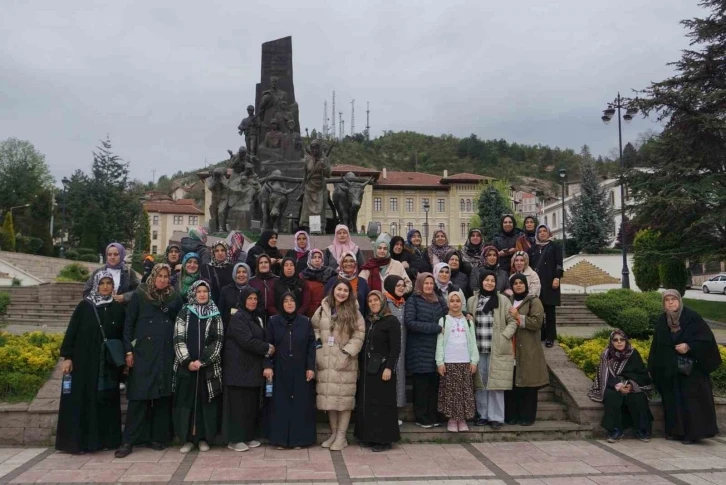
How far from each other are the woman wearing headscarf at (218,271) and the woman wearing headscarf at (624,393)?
4581 millimetres

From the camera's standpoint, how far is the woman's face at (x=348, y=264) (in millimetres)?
6270

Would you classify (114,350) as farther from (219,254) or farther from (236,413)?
(219,254)

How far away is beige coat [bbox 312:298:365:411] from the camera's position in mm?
5480

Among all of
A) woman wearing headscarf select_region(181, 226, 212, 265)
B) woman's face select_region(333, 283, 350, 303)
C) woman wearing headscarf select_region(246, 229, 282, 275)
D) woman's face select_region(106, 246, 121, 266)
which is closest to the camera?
woman's face select_region(333, 283, 350, 303)

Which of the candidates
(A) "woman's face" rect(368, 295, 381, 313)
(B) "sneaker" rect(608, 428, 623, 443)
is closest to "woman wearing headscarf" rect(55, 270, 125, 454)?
(A) "woman's face" rect(368, 295, 381, 313)

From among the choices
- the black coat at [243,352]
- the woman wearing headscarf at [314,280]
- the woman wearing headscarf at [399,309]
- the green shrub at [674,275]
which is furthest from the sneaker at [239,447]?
the green shrub at [674,275]

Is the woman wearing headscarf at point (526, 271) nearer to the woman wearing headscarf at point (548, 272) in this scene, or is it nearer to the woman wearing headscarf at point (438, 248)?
the woman wearing headscarf at point (548, 272)

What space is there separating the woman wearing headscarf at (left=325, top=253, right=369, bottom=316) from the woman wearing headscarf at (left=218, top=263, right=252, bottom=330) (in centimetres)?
92

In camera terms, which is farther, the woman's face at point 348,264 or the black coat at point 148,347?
the woman's face at point 348,264

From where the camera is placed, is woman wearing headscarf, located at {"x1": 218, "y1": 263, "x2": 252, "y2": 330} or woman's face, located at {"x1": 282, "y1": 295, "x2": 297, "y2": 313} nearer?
woman's face, located at {"x1": 282, "y1": 295, "x2": 297, "y2": 313}

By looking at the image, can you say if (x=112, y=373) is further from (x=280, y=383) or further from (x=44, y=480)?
Answer: (x=280, y=383)

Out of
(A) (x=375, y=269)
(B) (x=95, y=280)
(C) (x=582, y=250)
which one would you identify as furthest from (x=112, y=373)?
(C) (x=582, y=250)

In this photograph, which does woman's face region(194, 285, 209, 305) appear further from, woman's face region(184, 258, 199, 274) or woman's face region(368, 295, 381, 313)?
woman's face region(368, 295, 381, 313)

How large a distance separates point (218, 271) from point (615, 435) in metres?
4.93
